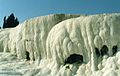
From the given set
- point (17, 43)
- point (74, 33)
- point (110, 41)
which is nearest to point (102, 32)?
point (110, 41)

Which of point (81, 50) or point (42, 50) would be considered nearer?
point (81, 50)

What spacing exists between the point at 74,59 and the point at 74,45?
128cm

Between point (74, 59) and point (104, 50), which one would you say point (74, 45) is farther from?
point (104, 50)

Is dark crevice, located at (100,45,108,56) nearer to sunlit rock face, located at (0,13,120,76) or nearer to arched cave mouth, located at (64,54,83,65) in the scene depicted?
sunlit rock face, located at (0,13,120,76)

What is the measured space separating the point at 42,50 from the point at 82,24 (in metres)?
6.52

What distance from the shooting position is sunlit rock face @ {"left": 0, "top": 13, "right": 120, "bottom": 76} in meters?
31.6

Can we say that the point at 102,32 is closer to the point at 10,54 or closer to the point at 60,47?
the point at 60,47

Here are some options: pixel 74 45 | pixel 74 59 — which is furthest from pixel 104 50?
pixel 74 59

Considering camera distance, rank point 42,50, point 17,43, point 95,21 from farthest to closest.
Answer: point 17,43 < point 42,50 < point 95,21

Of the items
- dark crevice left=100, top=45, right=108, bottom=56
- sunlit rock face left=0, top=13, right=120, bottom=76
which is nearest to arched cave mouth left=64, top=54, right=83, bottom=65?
sunlit rock face left=0, top=13, right=120, bottom=76

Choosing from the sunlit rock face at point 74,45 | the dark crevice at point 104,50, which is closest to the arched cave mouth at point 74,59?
the sunlit rock face at point 74,45

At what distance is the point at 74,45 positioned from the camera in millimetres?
33781

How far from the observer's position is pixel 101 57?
3209cm

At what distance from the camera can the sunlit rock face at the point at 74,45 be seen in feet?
104
